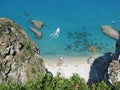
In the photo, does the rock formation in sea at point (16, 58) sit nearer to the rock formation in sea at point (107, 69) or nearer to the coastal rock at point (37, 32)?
the rock formation in sea at point (107, 69)

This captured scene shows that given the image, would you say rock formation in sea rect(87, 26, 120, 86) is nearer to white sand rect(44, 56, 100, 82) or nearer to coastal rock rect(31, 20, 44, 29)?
white sand rect(44, 56, 100, 82)

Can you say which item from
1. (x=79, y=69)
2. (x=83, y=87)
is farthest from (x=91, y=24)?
(x=83, y=87)

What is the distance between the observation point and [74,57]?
7138 centimetres

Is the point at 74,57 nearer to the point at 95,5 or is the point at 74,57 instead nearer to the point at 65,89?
the point at 95,5

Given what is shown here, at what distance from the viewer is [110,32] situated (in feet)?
267

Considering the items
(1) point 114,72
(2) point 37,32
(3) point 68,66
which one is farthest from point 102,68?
(2) point 37,32

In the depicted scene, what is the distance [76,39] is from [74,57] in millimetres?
6988

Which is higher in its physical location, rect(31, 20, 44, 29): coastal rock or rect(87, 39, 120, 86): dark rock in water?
rect(31, 20, 44, 29): coastal rock

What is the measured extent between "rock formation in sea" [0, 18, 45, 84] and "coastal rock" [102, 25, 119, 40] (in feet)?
112

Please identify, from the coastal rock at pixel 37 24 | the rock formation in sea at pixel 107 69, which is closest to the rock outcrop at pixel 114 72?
the rock formation in sea at pixel 107 69

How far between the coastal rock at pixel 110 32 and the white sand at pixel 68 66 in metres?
11.9

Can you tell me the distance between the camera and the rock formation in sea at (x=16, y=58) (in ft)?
146

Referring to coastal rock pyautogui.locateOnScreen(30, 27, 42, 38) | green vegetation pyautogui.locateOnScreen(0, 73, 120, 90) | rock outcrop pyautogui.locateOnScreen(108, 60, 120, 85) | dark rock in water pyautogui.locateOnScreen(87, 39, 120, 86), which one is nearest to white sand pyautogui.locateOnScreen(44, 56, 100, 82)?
dark rock in water pyautogui.locateOnScreen(87, 39, 120, 86)

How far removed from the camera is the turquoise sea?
75.1 m
